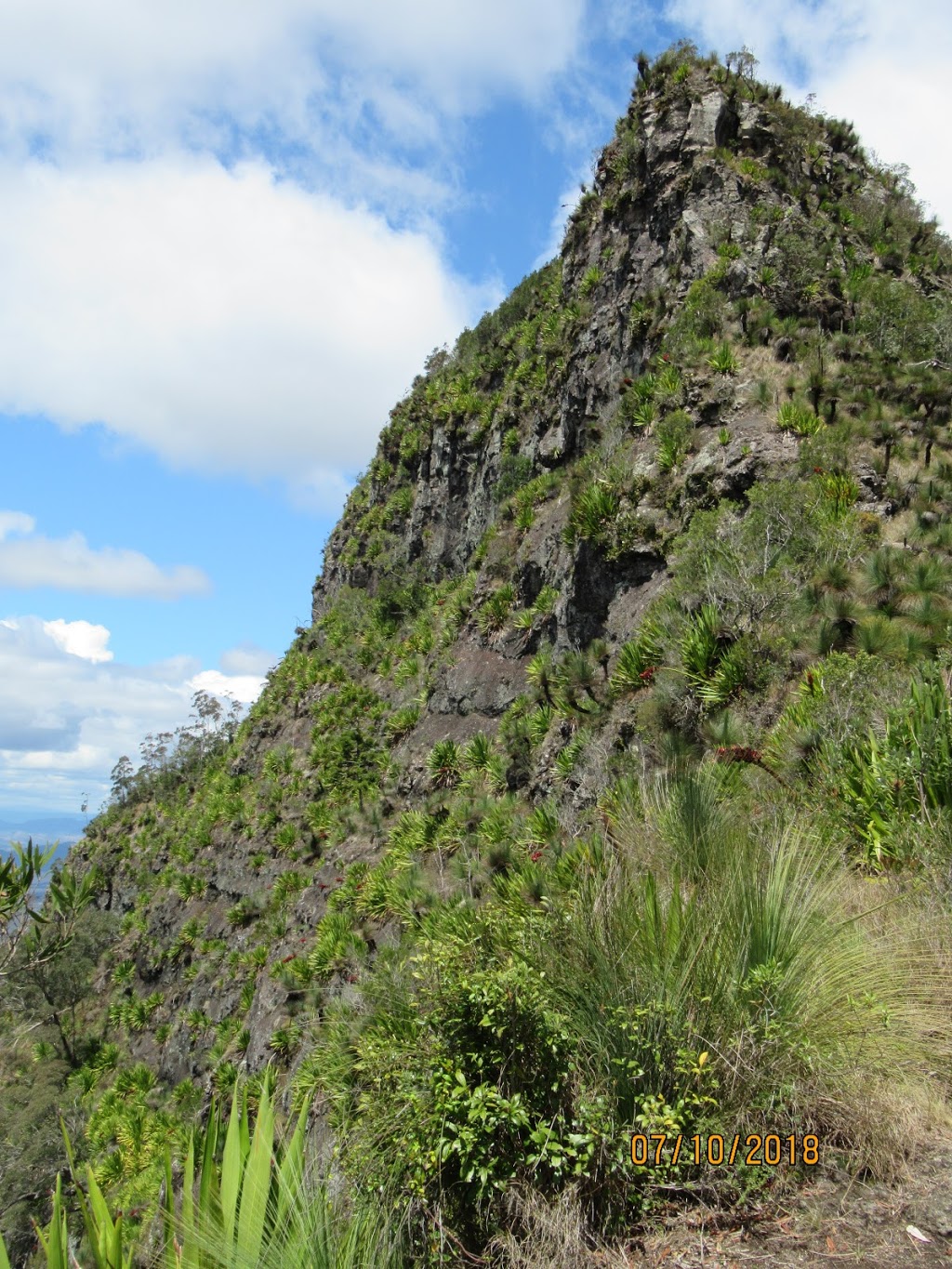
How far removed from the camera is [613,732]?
474 inches

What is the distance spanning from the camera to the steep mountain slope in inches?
155

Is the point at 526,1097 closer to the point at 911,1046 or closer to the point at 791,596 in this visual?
the point at 911,1046

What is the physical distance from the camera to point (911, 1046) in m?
3.91

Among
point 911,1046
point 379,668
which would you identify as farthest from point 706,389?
point 379,668

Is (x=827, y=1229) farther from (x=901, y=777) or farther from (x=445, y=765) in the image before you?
(x=445, y=765)

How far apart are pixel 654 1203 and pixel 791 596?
8046 millimetres

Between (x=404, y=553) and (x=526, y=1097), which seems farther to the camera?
(x=404, y=553)

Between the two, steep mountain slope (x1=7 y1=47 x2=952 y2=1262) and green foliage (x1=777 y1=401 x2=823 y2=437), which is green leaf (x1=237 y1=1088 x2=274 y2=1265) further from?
green foliage (x1=777 y1=401 x2=823 y2=437)

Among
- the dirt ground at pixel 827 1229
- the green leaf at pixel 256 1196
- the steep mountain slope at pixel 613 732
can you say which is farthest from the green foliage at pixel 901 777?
the green leaf at pixel 256 1196
